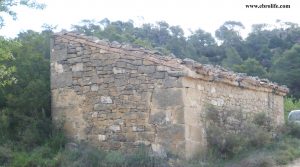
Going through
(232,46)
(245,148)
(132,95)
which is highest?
(232,46)

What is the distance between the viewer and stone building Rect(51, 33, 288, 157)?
986 cm

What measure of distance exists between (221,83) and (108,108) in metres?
2.74

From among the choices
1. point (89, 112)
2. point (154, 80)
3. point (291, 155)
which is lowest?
point (291, 155)

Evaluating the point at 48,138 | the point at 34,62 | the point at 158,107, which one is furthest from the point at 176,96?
the point at 34,62

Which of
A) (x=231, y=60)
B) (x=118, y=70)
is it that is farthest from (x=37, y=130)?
(x=231, y=60)

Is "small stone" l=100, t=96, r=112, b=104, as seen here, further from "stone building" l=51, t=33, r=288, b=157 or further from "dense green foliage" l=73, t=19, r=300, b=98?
"dense green foliage" l=73, t=19, r=300, b=98

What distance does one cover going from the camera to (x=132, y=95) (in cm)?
1025

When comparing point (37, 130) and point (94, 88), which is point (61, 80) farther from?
point (37, 130)

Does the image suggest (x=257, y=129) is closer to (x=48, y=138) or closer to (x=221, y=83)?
(x=221, y=83)

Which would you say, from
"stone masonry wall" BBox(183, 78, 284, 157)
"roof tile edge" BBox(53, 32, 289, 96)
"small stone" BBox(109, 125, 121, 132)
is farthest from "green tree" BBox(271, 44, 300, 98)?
"small stone" BBox(109, 125, 121, 132)

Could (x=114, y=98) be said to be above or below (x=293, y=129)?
above

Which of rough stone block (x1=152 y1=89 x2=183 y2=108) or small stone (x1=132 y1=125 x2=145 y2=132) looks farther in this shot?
small stone (x1=132 y1=125 x2=145 y2=132)

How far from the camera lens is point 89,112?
35.5 ft

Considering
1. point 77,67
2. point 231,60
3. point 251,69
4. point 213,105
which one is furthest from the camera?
point 231,60
